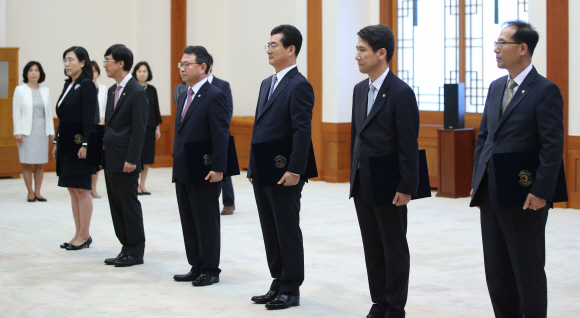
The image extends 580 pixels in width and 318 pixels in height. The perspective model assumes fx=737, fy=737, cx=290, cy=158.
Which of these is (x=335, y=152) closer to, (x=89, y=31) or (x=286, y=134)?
(x=89, y=31)

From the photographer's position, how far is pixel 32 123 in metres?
8.12

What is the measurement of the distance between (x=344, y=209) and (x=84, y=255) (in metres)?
2.91

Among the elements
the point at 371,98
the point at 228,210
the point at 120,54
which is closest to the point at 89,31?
the point at 228,210

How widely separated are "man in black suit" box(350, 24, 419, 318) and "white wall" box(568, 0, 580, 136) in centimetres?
447

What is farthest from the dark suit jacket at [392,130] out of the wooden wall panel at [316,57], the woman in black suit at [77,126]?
the wooden wall panel at [316,57]

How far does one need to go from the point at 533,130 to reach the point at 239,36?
29.3ft

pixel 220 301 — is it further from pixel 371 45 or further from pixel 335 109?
pixel 335 109

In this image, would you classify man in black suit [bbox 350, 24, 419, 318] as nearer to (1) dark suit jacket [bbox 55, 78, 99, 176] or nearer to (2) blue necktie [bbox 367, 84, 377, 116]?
(2) blue necktie [bbox 367, 84, 377, 116]

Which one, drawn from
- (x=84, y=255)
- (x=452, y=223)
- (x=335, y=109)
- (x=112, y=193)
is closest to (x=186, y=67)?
(x=112, y=193)

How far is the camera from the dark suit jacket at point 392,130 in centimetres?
334

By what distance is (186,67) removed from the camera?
4.43 metres

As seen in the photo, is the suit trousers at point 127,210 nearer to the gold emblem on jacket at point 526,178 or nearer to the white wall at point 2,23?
the gold emblem on jacket at point 526,178

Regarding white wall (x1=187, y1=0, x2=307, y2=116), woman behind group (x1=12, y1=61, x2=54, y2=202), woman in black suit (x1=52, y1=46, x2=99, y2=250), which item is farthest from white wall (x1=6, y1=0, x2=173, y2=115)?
woman in black suit (x1=52, y1=46, x2=99, y2=250)

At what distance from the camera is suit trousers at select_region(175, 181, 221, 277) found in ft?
14.5
